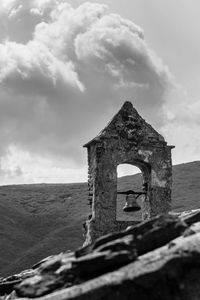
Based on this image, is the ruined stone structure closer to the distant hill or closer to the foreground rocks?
the foreground rocks

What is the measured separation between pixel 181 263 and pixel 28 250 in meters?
55.7

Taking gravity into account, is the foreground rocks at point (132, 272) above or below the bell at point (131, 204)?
below

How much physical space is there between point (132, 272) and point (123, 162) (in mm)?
7317

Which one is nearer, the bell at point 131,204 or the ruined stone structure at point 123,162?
the ruined stone structure at point 123,162

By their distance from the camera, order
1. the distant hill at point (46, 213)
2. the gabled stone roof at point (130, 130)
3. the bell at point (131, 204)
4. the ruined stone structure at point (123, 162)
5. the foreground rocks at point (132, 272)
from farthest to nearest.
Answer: the distant hill at point (46, 213)
the bell at point (131, 204)
the gabled stone roof at point (130, 130)
the ruined stone structure at point (123, 162)
the foreground rocks at point (132, 272)

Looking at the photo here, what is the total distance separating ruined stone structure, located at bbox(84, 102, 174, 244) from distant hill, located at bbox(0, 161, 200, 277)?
129 feet

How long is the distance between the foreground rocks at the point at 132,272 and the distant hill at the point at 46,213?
4493 cm

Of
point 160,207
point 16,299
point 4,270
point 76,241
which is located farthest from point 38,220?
point 16,299

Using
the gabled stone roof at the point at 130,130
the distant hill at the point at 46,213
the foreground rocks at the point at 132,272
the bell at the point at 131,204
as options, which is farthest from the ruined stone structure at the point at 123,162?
the distant hill at the point at 46,213

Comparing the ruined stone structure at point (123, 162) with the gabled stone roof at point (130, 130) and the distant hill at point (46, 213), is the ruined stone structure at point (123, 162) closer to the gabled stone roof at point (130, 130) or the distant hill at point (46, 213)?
the gabled stone roof at point (130, 130)

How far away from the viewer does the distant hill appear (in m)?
60.2

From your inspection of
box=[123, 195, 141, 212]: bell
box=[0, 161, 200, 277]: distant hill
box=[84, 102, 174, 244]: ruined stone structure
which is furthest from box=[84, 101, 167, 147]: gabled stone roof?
box=[0, 161, 200, 277]: distant hill

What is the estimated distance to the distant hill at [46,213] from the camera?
60.2 m

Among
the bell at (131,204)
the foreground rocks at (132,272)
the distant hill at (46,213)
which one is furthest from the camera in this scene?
the distant hill at (46,213)
